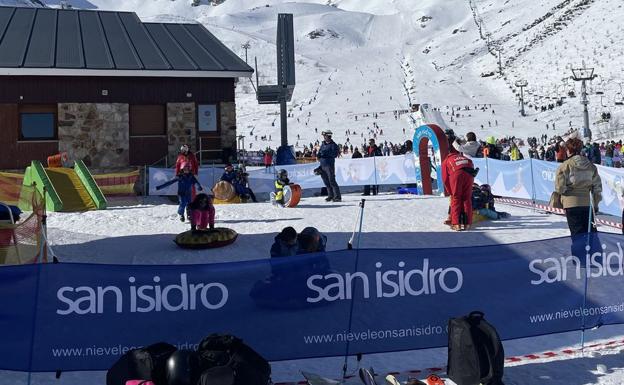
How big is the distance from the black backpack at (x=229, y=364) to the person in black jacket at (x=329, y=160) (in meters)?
10.5

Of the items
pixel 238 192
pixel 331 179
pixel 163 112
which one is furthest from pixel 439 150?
pixel 163 112

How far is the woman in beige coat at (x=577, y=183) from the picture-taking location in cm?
750

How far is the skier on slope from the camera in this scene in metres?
10.8

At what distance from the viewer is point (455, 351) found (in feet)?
16.0

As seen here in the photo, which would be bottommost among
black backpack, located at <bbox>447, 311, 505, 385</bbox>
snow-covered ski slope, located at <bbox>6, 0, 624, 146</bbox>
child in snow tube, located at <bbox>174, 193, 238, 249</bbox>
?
black backpack, located at <bbox>447, 311, 505, 385</bbox>

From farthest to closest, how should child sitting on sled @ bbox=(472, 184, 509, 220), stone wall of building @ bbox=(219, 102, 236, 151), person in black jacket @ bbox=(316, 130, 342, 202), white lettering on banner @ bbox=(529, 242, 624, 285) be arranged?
stone wall of building @ bbox=(219, 102, 236, 151)
person in black jacket @ bbox=(316, 130, 342, 202)
child sitting on sled @ bbox=(472, 184, 509, 220)
white lettering on banner @ bbox=(529, 242, 624, 285)

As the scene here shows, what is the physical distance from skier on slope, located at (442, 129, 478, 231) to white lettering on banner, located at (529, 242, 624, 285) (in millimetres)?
4984

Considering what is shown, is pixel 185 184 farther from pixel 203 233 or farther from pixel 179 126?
pixel 179 126

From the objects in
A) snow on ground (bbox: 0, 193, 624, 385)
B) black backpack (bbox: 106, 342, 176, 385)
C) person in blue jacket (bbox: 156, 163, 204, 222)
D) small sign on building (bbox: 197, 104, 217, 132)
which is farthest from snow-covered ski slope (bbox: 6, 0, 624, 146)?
black backpack (bbox: 106, 342, 176, 385)

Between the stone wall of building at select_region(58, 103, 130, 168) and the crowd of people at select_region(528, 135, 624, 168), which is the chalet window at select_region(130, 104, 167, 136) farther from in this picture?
the crowd of people at select_region(528, 135, 624, 168)

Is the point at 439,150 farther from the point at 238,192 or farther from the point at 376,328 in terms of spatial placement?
the point at 376,328

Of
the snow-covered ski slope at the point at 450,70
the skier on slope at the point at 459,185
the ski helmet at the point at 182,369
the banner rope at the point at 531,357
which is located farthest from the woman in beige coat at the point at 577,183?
the snow-covered ski slope at the point at 450,70

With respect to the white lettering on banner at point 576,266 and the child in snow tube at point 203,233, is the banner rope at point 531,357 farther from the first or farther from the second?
the child in snow tube at point 203,233

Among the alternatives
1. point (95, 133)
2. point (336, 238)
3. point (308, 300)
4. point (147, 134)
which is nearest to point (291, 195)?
point (336, 238)
